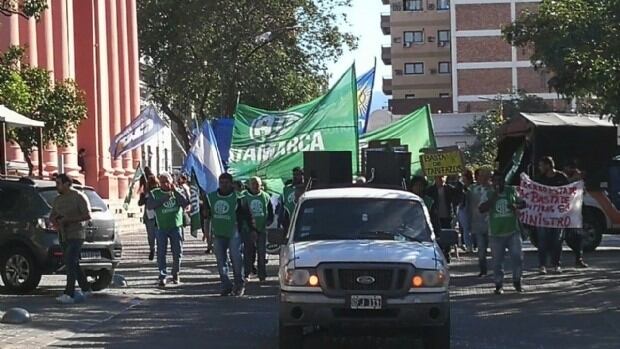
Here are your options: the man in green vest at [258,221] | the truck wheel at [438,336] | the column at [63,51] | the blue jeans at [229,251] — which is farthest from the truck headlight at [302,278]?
the column at [63,51]

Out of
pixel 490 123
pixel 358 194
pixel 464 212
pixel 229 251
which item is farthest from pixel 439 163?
pixel 490 123

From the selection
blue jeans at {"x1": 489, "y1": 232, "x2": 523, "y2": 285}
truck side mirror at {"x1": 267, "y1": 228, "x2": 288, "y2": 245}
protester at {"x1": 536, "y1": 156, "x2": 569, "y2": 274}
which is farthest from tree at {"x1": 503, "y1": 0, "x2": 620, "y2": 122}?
truck side mirror at {"x1": 267, "y1": 228, "x2": 288, "y2": 245}

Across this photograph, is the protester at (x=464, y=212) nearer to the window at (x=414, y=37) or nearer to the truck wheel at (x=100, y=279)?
the truck wheel at (x=100, y=279)

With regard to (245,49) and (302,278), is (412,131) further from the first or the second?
(245,49)

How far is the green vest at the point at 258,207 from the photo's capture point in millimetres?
20625

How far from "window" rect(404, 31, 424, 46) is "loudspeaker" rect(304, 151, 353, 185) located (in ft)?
270

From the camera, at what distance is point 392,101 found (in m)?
97.8

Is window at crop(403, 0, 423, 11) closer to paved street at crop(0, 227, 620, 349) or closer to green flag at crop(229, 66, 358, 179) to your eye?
green flag at crop(229, 66, 358, 179)

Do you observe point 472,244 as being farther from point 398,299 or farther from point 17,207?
point 398,299

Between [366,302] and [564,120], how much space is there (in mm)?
17178

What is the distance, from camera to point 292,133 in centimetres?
2294

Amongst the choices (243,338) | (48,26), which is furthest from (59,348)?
(48,26)

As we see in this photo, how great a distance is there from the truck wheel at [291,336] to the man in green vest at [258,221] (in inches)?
314

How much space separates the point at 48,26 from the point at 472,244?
18661 mm
